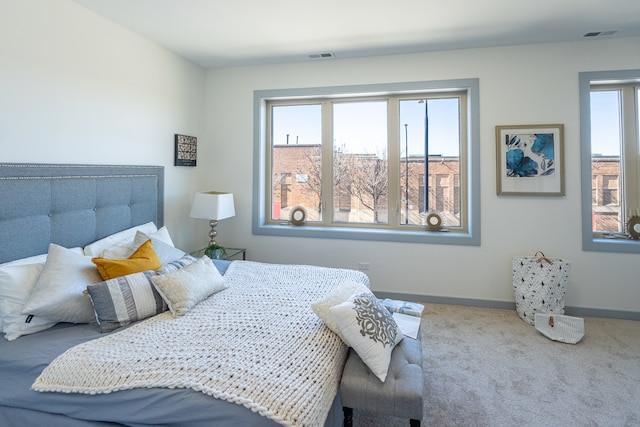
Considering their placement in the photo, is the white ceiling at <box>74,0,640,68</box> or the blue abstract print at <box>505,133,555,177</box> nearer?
the white ceiling at <box>74,0,640,68</box>

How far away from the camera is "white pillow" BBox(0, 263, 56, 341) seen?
1.65 m

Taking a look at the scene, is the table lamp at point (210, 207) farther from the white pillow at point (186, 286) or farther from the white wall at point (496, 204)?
the white pillow at point (186, 286)

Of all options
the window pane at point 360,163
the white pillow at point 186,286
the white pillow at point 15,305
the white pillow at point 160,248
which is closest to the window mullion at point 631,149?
the window pane at point 360,163

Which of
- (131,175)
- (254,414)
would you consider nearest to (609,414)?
(254,414)

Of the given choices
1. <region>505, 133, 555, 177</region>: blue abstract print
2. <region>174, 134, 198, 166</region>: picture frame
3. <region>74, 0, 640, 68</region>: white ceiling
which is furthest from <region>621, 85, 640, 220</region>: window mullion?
<region>174, 134, 198, 166</region>: picture frame

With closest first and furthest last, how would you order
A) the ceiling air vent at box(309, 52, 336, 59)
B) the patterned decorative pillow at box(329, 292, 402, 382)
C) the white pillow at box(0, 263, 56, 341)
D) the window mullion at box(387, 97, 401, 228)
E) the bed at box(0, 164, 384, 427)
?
the bed at box(0, 164, 384, 427), the patterned decorative pillow at box(329, 292, 402, 382), the white pillow at box(0, 263, 56, 341), the ceiling air vent at box(309, 52, 336, 59), the window mullion at box(387, 97, 401, 228)

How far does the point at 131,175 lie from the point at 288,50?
6.30 ft

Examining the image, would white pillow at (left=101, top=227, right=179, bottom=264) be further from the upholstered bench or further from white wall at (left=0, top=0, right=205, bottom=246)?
the upholstered bench

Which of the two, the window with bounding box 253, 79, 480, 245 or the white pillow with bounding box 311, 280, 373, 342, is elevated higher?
the window with bounding box 253, 79, 480, 245

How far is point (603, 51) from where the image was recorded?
3096 mm

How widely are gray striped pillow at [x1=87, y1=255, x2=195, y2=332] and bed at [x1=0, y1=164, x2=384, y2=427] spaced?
0.03 m

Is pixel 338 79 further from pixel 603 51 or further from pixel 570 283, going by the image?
pixel 570 283

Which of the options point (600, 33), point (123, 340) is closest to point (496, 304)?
point (600, 33)

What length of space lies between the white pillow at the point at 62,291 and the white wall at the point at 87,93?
0.77 metres
